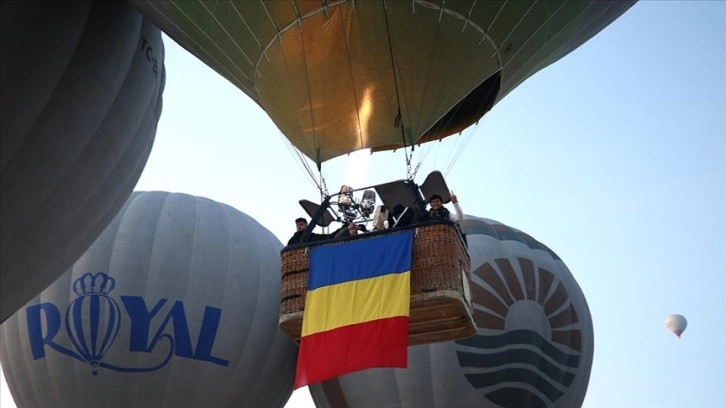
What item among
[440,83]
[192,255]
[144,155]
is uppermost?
[192,255]

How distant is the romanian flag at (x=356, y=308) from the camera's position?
6539 mm

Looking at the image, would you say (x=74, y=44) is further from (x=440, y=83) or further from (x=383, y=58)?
(x=440, y=83)

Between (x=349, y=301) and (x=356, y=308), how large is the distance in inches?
2.7

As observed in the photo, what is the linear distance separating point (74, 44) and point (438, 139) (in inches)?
133

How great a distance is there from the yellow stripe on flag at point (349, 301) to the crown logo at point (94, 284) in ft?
20.0

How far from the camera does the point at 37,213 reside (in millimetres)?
7520

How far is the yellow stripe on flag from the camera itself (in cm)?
656

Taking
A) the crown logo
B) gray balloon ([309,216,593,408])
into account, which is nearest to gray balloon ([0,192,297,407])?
the crown logo

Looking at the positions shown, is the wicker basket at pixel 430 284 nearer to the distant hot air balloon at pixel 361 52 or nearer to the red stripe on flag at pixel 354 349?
the red stripe on flag at pixel 354 349

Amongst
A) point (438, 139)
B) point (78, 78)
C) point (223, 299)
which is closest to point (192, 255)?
point (223, 299)

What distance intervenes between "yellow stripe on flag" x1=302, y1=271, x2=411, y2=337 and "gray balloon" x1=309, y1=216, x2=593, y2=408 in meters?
6.33

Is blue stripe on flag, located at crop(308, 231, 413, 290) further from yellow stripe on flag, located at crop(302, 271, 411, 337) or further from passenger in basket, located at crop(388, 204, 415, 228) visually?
passenger in basket, located at crop(388, 204, 415, 228)

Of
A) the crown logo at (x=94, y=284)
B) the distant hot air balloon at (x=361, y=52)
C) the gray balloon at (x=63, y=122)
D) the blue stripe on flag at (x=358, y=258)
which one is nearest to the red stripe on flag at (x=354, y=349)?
the blue stripe on flag at (x=358, y=258)

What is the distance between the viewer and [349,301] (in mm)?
6672
